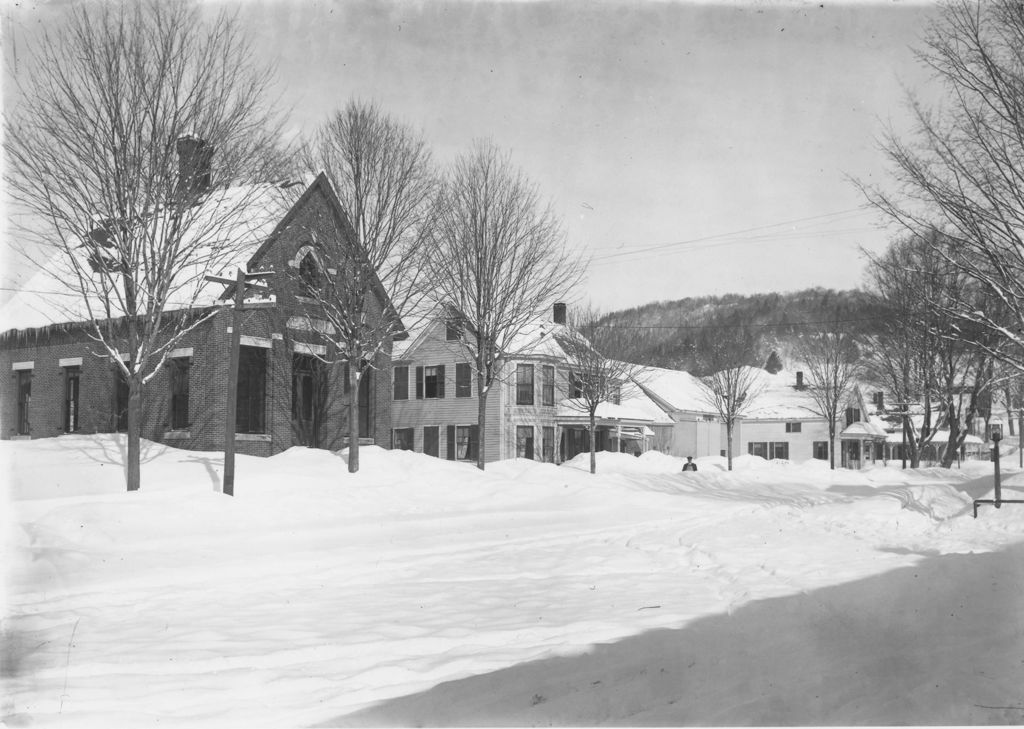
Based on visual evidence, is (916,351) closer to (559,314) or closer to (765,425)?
(559,314)

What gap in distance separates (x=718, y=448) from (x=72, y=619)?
55.8 meters

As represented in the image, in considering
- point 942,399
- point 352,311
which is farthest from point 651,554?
point 942,399

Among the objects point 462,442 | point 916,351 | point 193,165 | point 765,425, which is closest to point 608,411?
point 462,442

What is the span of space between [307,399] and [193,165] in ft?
37.8

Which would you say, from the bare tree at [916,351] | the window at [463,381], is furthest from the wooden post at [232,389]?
the window at [463,381]

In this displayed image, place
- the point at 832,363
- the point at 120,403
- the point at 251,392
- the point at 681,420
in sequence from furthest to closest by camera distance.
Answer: the point at 681,420, the point at 832,363, the point at 120,403, the point at 251,392

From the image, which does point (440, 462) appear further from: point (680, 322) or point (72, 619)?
point (680, 322)

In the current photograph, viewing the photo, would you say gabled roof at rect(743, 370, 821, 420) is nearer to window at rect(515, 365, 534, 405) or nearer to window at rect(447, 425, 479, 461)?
window at rect(515, 365, 534, 405)

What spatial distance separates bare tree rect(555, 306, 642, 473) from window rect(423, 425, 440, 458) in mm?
7008

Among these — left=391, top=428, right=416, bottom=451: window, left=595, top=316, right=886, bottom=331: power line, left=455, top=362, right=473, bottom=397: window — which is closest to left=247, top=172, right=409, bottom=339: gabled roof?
left=455, top=362, right=473, bottom=397: window

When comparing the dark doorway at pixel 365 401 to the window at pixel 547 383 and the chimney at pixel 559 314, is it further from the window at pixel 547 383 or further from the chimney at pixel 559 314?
the chimney at pixel 559 314

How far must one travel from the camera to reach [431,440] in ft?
142

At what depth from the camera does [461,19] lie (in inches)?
375

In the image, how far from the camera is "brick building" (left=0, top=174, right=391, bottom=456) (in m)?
23.6
